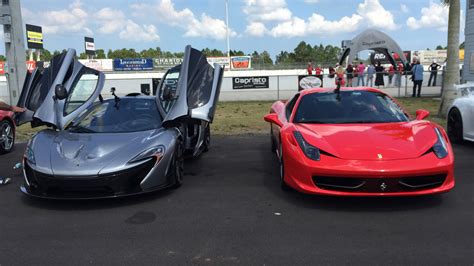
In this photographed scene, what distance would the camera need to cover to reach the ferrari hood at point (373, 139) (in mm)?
→ 4324

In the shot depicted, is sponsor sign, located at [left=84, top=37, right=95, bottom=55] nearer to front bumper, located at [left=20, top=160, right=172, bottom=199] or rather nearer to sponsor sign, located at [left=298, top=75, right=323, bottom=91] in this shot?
sponsor sign, located at [left=298, top=75, right=323, bottom=91]

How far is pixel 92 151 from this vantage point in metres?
4.74

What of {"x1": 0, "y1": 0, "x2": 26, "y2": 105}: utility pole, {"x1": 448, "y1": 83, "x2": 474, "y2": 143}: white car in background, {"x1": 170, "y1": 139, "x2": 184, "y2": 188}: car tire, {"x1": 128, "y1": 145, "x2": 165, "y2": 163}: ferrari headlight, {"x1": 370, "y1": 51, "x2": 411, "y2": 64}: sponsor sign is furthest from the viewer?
{"x1": 370, "y1": 51, "x2": 411, "y2": 64}: sponsor sign

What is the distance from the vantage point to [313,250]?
343cm

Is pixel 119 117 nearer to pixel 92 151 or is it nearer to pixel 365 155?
pixel 92 151

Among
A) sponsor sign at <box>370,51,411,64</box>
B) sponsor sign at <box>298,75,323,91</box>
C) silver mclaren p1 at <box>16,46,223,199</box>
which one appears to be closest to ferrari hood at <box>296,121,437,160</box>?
silver mclaren p1 at <box>16,46,223,199</box>

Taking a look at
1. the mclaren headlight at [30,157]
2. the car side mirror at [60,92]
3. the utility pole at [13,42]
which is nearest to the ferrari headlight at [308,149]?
the mclaren headlight at [30,157]

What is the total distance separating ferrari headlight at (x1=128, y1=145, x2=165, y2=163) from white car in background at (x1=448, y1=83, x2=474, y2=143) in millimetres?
5467

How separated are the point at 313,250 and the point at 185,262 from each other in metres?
1.02

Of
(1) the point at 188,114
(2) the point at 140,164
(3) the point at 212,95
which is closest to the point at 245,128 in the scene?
(3) the point at 212,95

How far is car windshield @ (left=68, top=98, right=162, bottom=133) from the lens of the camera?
18.3ft

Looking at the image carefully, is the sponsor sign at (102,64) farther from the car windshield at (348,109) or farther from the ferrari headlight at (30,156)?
the car windshield at (348,109)

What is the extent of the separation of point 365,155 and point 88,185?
283cm

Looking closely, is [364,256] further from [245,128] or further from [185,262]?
[245,128]
